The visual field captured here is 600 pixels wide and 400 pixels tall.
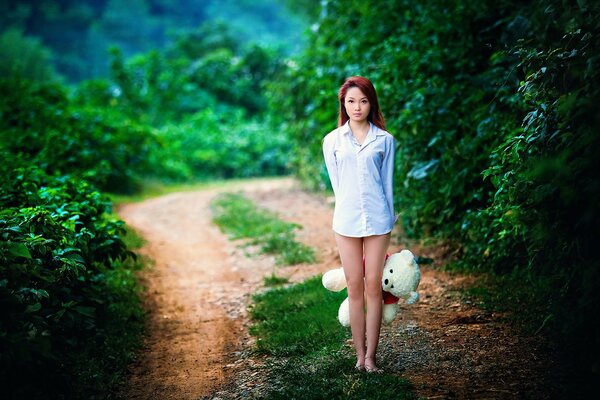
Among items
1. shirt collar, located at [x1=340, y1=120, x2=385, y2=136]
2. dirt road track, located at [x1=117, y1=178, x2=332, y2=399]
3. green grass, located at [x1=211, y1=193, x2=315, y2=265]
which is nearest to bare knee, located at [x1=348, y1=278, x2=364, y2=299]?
shirt collar, located at [x1=340, y1=120, x2=385, y2=136]

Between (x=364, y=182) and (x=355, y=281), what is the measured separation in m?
0.65

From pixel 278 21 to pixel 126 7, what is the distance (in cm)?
989

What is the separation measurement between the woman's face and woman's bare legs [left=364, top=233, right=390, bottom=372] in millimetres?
770

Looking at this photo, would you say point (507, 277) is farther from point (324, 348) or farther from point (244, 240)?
point (244, 240)

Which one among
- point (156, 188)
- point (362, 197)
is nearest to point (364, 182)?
point (362, 197)

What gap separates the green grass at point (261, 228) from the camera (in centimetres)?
763

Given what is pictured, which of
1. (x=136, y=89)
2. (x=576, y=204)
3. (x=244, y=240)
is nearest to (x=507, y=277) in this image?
(x=576, y=204)

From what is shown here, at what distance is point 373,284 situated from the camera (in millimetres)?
3797

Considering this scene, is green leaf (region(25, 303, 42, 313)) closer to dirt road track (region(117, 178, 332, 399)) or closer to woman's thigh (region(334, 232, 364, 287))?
dirt road track (region(117, 178, 332, 399))

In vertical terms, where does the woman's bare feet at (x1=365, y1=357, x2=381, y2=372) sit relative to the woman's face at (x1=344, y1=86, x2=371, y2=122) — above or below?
below

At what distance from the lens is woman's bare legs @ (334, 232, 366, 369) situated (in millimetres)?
3803

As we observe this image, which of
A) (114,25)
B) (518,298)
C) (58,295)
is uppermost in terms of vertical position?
(114,25)

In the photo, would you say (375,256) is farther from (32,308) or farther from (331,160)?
(32,308)

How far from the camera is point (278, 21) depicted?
38.4 meters
